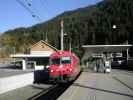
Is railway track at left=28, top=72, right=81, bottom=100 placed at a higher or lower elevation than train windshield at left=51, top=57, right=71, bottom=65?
lower

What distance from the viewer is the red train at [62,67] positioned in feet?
116

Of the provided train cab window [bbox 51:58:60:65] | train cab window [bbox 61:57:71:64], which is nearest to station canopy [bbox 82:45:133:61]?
train cab window [bbox 61:57:71:64]

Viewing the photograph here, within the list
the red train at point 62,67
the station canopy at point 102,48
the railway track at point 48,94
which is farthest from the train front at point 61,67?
the station canopy at point 102,48

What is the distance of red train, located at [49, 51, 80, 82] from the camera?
35.5 meters

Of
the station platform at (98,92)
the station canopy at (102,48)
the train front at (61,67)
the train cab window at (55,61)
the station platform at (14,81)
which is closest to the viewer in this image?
the station platform at (98,92)

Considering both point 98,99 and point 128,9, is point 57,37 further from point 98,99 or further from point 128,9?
point 98,99

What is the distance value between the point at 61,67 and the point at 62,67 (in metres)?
0.10

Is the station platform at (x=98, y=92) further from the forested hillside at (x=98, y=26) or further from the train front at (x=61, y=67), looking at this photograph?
the forested hillside at (x=98, y=26)

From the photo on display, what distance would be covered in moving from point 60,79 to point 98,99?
19195 mm

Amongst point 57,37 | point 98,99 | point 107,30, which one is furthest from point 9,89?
point 57,37

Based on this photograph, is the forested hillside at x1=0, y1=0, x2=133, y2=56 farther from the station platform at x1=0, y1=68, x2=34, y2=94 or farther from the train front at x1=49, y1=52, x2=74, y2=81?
the station platform at x1=0, y1=68, x2=34, y2=94

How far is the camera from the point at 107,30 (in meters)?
102

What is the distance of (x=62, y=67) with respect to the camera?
3600 cm

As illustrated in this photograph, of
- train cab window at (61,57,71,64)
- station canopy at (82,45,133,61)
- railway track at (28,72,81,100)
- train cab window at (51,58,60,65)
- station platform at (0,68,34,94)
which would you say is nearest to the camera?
railway track at (28,72,81,100)
